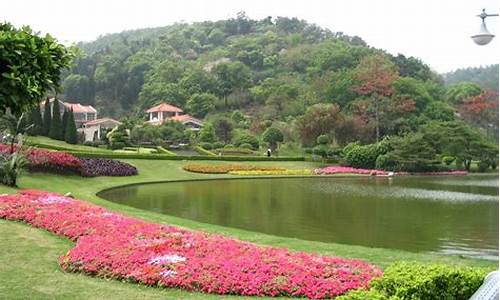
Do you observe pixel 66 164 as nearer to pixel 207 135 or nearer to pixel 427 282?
pixel 427 282

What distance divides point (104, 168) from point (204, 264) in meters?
20.6

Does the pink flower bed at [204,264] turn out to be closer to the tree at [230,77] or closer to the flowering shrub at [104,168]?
the flowering shrub at [104,168]

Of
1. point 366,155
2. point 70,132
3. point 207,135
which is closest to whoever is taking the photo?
point 366,155

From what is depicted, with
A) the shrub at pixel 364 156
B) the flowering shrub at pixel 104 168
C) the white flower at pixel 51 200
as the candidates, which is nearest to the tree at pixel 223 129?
the shrub at pixel 364 156

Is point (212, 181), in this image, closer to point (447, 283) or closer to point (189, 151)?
point (189, 151)

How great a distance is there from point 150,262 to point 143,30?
186m

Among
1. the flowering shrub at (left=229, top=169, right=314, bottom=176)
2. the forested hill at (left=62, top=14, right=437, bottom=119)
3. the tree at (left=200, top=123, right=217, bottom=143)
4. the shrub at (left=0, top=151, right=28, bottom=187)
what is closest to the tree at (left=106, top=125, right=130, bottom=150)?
the tree at (left=200, top=123, right=217, bottom=143)

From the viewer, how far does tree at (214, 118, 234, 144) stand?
58.4m

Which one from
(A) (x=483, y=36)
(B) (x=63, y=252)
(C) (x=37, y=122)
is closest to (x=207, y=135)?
(C) (x=37, y=122)

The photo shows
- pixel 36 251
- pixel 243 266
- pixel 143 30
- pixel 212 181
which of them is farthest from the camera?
pixel 143 30

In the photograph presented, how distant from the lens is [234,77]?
83250 mm

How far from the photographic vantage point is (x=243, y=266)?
304 inches

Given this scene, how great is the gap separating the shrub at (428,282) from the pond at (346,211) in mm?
5921

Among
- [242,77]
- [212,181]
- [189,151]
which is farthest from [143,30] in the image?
[212,181]
